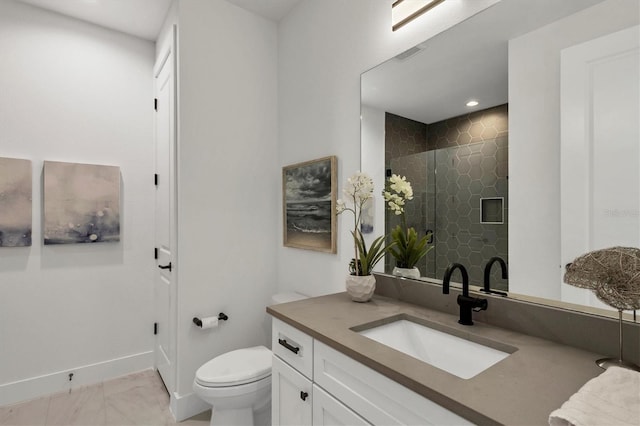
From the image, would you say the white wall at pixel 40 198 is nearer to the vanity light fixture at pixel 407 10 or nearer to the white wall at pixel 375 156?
the white wall at pixel 375 156

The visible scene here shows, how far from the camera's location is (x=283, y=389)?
1346mm

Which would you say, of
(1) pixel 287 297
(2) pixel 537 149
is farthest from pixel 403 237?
(1) pixel 287 297

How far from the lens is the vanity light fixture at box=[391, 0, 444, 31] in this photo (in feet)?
4.68

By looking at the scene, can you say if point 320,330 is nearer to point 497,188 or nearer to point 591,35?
point 497,188

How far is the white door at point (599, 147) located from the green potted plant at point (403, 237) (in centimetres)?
58

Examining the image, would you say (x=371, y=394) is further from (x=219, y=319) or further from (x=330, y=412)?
(x=219, y=319)

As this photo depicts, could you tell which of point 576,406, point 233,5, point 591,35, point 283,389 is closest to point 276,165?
point 233,5

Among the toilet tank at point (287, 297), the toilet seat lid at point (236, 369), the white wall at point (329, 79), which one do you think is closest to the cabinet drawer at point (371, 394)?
the toilet seat lid at point (236, 369)

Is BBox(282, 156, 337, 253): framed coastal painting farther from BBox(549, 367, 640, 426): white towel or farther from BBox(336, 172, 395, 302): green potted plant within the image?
BBox(549, 367, 640, 426): white towel

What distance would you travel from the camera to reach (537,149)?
3.60 feet

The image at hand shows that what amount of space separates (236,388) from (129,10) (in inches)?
103

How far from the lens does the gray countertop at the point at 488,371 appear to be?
68 cm

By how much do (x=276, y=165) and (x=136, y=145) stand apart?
3.95ft

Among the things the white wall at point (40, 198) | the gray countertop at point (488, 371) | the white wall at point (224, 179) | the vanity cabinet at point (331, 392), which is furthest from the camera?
the white wall at point (40, 198)
